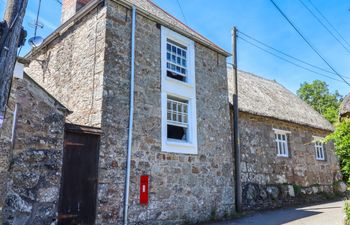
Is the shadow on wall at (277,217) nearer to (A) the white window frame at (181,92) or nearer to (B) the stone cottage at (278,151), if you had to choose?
(B) the stone cottage at (278,151)

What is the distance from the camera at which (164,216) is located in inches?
333

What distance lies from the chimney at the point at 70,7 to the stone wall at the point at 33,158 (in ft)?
16.1

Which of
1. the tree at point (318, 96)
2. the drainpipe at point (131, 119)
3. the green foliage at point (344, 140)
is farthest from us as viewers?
the tree at point (318, 96)

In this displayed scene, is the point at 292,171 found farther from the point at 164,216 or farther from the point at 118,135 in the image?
the point at 118,135

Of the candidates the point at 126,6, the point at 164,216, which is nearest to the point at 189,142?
the point at 164,216

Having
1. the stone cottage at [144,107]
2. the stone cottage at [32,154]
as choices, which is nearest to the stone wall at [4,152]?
the stone cottage at [32,154]

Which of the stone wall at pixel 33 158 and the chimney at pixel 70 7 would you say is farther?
the chimney at pixel 70 7

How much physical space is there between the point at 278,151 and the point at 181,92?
6611 millimetres

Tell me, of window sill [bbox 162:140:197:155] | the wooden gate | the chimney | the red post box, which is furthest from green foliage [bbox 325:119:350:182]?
the chimney

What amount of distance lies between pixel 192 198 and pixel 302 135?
875 centimetres

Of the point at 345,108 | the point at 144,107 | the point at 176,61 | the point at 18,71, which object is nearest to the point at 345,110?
the point at 345,108

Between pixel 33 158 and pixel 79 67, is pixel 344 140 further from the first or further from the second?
pixel 79 67

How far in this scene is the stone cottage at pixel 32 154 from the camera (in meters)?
5.84

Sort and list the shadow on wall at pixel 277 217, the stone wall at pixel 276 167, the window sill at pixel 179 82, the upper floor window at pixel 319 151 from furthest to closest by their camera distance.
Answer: the upper floor window at pixel 319 151 < the stone wall at pixel 276 167 < the window sill at pixel 179 82 < the shadow on wall at pixel 277 217
